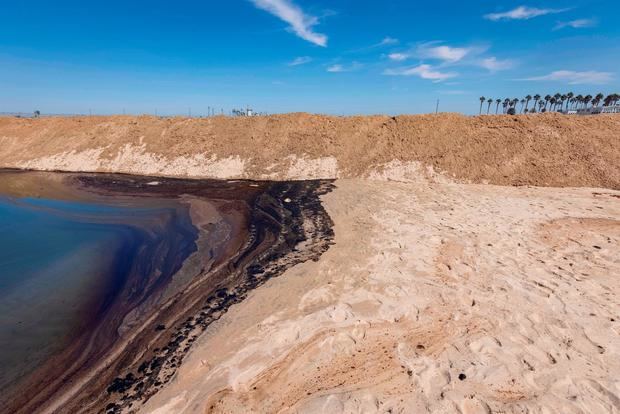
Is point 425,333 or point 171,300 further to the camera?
point 171,300

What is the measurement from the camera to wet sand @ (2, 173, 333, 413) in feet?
19.2

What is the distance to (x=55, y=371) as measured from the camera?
6.39 meters

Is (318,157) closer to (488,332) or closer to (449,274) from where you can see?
(449,274)

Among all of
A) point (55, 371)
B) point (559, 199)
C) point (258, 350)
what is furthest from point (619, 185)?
point (55, 371)

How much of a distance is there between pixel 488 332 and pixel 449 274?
2.39 metres

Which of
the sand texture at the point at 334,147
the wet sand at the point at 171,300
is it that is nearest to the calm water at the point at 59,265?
the wet sand at the point at 171,300

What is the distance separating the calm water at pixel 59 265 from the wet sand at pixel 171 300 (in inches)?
19.9

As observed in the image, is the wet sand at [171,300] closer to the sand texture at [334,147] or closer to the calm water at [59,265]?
the calm water at [59,265]

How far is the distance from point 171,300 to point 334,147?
20870mm

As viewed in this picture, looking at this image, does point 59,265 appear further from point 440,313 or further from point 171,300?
point 440,313

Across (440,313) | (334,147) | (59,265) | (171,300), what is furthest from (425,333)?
(334,147)

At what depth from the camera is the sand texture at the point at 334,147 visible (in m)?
21.9

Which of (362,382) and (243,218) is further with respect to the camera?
(243,218)

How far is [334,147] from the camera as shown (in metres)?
27.3
